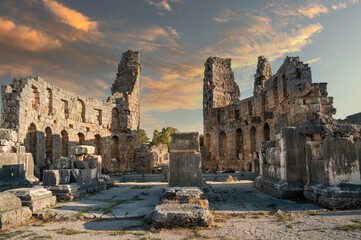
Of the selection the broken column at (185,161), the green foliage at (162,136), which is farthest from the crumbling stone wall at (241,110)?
the green foliage at (162,136)

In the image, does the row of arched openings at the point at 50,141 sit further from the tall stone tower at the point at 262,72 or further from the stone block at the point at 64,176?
the tall stone tower at the point at 262,72

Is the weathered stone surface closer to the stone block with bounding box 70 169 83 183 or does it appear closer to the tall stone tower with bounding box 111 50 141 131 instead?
the stone block with bounding box 70 169 83 183

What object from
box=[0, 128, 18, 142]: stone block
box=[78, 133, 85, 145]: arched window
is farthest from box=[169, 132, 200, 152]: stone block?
box=[78, 133, 85, 145]: arched window

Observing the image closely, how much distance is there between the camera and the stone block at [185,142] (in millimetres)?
7012

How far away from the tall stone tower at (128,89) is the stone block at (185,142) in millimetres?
16183

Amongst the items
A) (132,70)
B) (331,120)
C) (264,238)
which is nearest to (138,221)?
(264,238)

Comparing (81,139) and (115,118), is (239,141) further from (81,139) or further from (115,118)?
(81,139)

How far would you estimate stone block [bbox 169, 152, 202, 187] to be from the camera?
6855 millimetres

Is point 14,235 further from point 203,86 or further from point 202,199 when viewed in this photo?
point 203,86

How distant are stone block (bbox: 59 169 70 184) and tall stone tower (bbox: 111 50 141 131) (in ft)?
48.7

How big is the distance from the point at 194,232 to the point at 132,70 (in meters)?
21.2

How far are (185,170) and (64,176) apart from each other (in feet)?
11.8

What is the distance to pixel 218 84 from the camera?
1036 inches

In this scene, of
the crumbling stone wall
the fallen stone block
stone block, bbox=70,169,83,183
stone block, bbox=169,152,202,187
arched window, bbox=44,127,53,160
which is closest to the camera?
the fallen stone block
